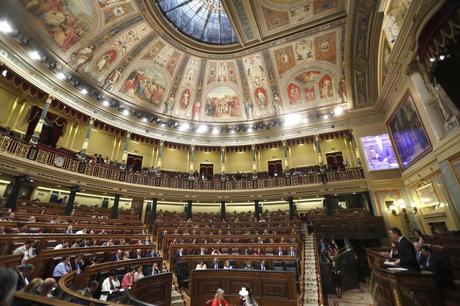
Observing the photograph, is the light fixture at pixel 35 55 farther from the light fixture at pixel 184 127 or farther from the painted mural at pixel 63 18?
the light fixture at pixel 184 127

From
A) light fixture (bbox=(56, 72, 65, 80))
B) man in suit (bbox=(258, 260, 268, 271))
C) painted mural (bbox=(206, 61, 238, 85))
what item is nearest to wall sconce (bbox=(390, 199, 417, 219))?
man in suit (bbox=(258, 260, 268, 271))

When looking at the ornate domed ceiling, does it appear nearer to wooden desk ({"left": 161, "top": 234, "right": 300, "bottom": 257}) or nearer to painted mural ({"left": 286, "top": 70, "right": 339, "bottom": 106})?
painted mural ({"left": 286, "top": 70, "right": 339, "bottom": 106})

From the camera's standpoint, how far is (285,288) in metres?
6.10

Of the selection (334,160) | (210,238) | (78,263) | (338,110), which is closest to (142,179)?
(210,238)

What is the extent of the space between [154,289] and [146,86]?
14.1 metres

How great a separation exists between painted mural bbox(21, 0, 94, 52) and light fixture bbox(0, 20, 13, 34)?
112cm

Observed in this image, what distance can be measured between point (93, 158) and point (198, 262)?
10511 mm

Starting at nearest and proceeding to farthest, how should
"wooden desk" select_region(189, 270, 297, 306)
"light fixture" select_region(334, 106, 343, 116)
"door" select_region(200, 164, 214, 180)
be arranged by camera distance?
1. "wooden desk" select_region(189, 270, 297, 306)
2. "light fixture" select_region(334, 106, 343, 116)
3. "door" select_region(200, 164, 214, 180)

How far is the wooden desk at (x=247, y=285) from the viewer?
607cm

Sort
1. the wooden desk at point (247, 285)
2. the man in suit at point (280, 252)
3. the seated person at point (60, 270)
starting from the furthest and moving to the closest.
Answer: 1. the man in suit at point (280, 252)
2. the wooden desk at point (247, 285)
3. the seated person at point (60, 270)

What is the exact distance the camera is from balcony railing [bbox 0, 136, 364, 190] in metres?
9.54

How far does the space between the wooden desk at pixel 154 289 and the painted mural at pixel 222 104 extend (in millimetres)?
14087

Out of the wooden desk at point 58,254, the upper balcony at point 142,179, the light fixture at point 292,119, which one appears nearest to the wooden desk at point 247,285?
the wooden desk at point 58,254

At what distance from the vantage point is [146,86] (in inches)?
622
